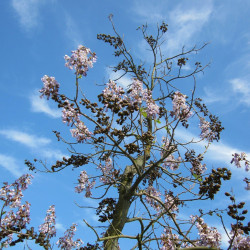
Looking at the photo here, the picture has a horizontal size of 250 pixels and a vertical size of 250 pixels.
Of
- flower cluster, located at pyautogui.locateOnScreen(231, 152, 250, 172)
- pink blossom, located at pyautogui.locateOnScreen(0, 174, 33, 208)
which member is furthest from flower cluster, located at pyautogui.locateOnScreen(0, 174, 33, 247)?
flower cluster, located at pyautogui.locateOnScreen(231, 152, 250, 172)

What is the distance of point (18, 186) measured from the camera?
20.3ft

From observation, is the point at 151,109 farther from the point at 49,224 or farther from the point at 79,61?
the point at 49,224

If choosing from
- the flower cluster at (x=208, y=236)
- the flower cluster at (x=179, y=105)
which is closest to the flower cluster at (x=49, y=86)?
the flower cluster at (x=179, y=105)

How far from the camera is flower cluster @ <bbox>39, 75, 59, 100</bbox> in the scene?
545 cm

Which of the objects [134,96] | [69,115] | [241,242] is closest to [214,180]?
[241,242]

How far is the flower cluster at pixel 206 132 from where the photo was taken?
7270 millimetres

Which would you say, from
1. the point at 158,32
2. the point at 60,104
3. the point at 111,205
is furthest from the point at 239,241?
the point at 158,32

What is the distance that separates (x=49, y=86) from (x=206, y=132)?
429 centimetres

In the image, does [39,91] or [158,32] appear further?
[158,32]

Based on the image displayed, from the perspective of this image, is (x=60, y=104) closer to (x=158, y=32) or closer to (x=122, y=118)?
(x=122, y=118)

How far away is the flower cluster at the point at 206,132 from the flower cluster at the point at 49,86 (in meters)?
4.02

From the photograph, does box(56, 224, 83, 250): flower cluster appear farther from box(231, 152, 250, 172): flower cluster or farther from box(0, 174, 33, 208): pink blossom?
box(231, 152, 250, 172): flower cluster

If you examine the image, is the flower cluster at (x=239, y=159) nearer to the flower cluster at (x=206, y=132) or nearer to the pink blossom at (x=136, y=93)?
the flower cluster at (x=206, y=132)

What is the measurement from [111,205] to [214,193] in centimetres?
287
